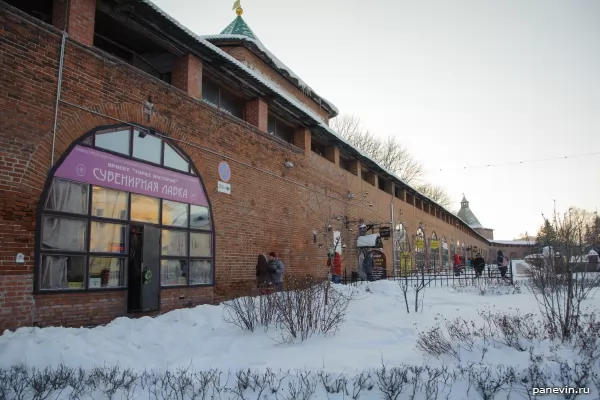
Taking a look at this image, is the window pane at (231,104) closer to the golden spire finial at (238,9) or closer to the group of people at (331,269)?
the group of people at (331,269)

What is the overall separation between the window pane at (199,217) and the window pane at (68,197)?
9.60ft

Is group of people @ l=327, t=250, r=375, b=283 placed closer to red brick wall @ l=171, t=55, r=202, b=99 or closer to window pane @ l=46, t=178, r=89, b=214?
red brick wall @ l=171, t=55, r=202, b=99

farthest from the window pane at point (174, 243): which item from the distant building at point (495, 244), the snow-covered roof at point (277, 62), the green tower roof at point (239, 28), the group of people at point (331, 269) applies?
the distant building at point (495, 244)

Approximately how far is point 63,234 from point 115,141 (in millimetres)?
2165

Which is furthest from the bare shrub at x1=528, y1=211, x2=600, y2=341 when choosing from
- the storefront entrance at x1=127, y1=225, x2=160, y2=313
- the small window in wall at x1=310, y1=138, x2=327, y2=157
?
the small window in wall at x1=310, y1=138, x2=327, y2=157

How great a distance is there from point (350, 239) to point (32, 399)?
17.1 metres

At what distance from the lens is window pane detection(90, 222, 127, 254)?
8.23 m

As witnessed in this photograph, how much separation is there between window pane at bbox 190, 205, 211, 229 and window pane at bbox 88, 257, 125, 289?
2207 millimetres

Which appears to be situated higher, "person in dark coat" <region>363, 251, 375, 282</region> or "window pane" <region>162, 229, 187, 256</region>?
"window pane" <region>162, 229, 187, 256</region>

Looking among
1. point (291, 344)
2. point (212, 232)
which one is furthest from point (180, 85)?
point (291, 344)

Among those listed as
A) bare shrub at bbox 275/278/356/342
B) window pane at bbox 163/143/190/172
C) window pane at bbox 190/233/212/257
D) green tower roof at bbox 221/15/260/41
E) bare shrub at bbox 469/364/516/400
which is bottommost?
bare shrub at bbox 469/364/516/400

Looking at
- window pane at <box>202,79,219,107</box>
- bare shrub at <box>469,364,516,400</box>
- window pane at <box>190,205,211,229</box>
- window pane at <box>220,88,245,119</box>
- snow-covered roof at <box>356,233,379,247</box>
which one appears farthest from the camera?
snow-covered roof at <box>356,233,379,247</box>

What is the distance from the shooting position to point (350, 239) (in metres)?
20.6

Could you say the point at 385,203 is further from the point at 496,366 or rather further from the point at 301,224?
the point at 496,366
